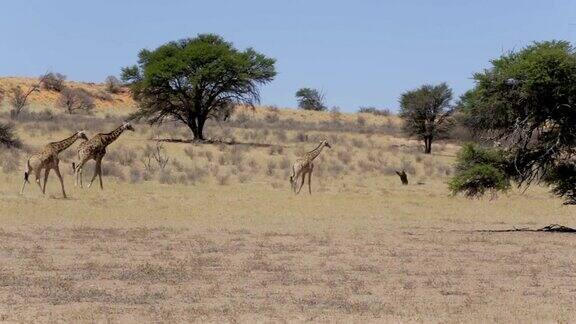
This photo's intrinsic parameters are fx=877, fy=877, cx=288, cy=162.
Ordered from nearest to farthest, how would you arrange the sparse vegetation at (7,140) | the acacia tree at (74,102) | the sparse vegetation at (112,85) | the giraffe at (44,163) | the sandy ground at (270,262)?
the sandy ground at (270,262) → the giraffe at (44,163) → the sparse vegetation at (7,140) → the acacia tree at (74,102) → the sparse vegetation at (112,85)

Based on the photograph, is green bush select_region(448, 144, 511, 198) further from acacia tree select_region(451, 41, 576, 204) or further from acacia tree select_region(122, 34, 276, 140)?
acacia tree select_region(122, 34, 276, 140)

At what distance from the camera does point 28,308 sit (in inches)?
404

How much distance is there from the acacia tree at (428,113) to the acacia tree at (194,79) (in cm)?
1086

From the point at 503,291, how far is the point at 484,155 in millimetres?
8377

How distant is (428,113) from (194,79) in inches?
685

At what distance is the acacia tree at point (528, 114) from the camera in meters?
18.9

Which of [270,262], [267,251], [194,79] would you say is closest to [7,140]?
[194,79]

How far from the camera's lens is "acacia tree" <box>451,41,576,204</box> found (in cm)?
1889

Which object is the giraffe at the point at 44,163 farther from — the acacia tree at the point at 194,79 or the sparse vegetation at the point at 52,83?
the sparse vegetation at the point at 52,83

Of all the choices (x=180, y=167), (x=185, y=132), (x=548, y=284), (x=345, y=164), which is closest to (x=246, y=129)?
(x=185, y=132)

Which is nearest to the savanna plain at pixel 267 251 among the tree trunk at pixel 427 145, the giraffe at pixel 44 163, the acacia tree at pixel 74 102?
the giraffe at pixel 44 163

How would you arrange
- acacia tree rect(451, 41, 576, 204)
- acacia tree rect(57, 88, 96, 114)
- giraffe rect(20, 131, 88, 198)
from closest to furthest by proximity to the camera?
acacia tree rect(451, 41, 576, 204)
giraffe rect(20, 131, 88, 198)
acacia tree rect(57, 88, 96, 114)

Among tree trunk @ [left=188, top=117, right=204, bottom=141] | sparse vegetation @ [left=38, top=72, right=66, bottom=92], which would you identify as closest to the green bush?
tree trunk @ [left=188, top=117, right=204, bottom=141]

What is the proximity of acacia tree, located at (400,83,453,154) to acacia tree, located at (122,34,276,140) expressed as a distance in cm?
1086
